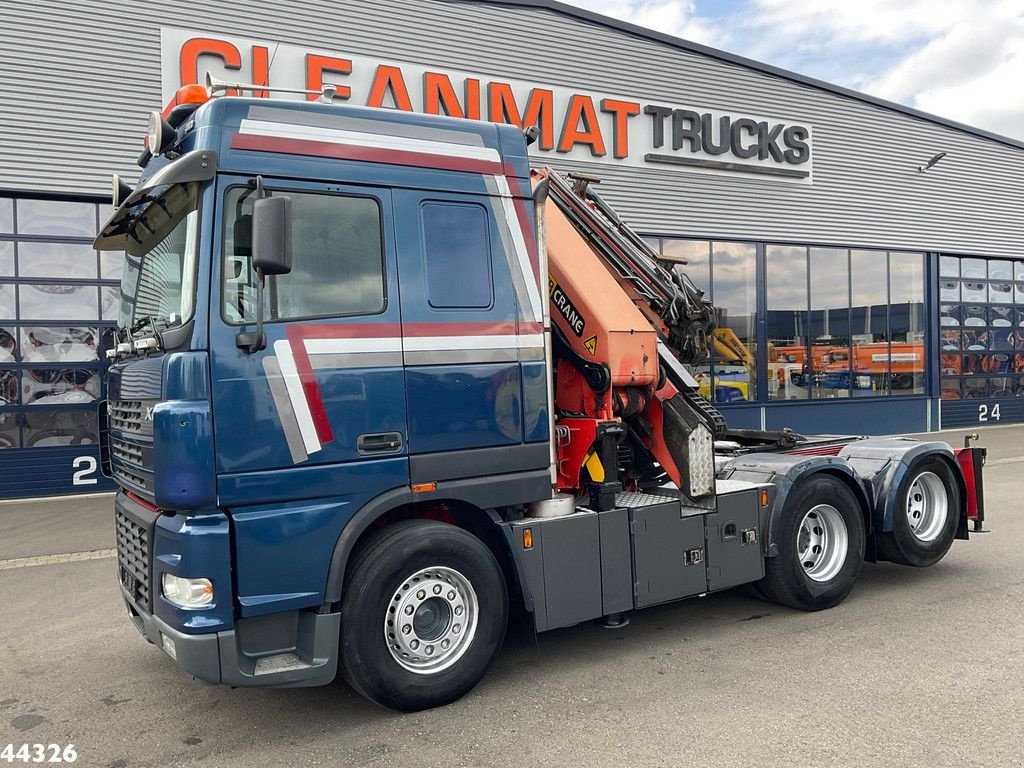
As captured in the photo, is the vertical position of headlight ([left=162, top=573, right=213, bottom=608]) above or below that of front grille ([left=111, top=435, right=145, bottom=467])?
below

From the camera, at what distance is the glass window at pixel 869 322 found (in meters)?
18.8

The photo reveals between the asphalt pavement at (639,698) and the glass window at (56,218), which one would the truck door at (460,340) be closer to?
the asphalt pavement at (639,698)

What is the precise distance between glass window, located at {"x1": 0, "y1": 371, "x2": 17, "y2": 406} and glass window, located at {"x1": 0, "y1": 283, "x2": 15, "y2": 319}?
0.84 m

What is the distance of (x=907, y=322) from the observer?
19.8 metres

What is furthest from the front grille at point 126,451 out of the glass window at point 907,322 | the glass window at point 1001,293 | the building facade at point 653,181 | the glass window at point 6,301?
the glass window at point 1001,293

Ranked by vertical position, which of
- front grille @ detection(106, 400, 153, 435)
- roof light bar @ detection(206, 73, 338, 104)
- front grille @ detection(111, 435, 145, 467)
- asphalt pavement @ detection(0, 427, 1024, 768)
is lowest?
asphalt pavement @ detection(0, 427, 1024, 768)

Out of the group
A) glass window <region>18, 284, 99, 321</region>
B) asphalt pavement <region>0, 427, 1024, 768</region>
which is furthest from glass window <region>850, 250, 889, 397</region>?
glass window <region>18, 284, 99, 321</region>

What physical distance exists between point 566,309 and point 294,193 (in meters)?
1.88

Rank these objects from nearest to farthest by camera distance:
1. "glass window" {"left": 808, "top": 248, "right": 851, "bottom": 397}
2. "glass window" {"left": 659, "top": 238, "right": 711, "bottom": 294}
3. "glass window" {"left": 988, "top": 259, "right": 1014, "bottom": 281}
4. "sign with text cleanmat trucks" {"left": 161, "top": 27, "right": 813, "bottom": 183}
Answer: "sign with text cleanmat trucks" {"left": 161, "top": 27, "right": 813, "bottom": 183} < "glass window" {"left": 659, "top": 238, "right": 711, "bottom": 294} < "glass window" {"left": 808, "top": 248, "right": 851, "bottom": 397} < "glass window" {"left": 988, "top": 259, "right": 1014, "bottom": 281}

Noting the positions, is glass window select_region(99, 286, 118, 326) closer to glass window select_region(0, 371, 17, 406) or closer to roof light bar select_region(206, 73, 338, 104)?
glass window select_region(0, 371, 17, 406)

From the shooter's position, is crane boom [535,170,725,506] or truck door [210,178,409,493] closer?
truck door [210,178,409,493]

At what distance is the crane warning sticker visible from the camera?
5.09 metres

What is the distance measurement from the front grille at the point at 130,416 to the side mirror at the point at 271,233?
3.12ft

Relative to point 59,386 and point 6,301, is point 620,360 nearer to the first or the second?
point 59,386
